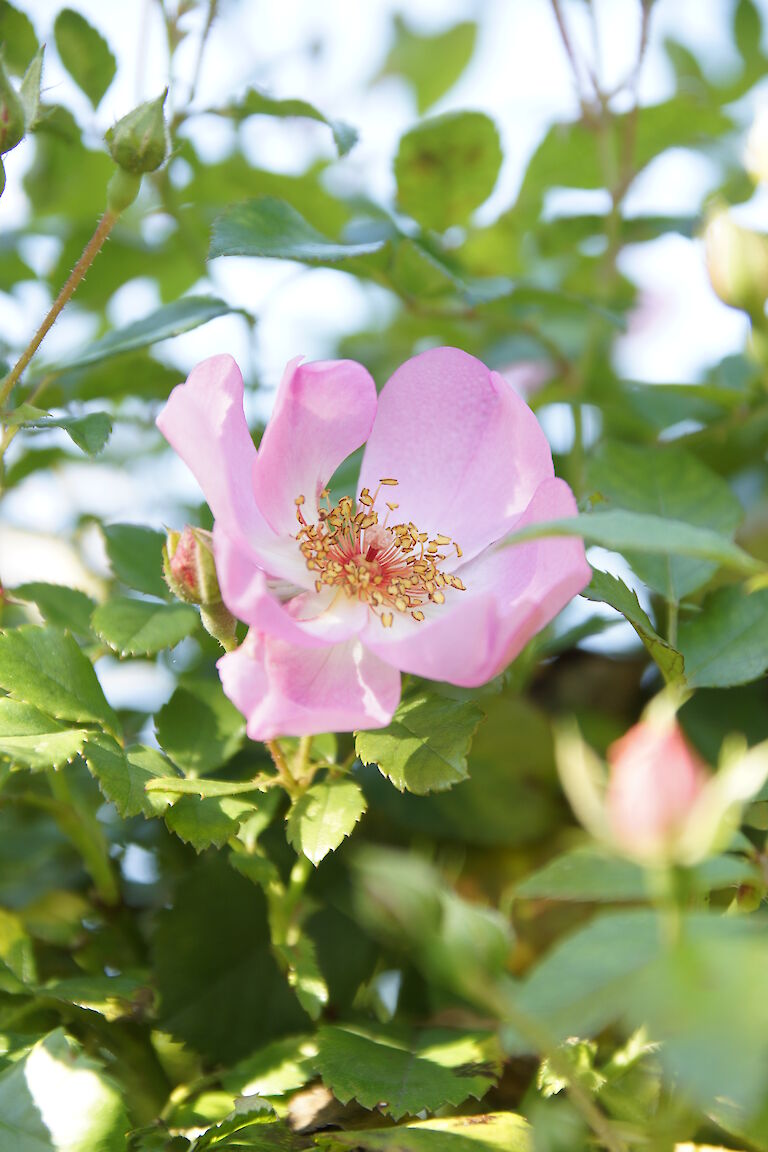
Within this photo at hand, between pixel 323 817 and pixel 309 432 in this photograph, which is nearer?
pixel 323 817

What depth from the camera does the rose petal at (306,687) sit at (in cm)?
54

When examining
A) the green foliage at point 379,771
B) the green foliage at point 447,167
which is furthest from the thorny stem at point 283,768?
the green foliage at point 447,167

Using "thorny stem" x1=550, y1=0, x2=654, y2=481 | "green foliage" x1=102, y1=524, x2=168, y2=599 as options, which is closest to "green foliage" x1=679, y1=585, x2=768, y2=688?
"thorny stem" x1=550, y1=0, x2=654, y2=481

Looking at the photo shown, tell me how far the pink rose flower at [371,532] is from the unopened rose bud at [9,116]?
0.19m

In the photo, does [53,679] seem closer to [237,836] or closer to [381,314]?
[237,836]

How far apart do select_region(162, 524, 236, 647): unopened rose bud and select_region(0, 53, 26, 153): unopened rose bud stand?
10.2 inches

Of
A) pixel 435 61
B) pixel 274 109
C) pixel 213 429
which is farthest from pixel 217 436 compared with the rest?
pixel 435 61

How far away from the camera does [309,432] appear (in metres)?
0.74

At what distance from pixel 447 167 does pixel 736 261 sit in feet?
1.34

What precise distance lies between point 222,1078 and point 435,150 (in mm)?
796

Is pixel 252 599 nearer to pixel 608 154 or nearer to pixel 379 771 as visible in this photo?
pixel 379 771

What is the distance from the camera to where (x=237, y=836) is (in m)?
0.66

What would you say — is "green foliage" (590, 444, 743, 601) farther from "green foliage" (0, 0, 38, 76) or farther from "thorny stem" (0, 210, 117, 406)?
"green foliage" (0, 0, 38, 76)

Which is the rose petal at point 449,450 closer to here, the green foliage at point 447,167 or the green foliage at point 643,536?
the green foliage at point 643,536
